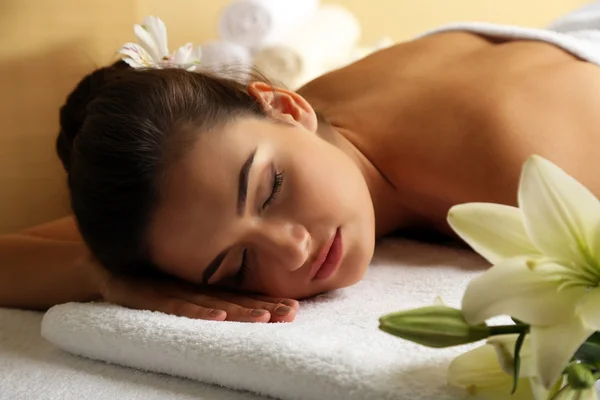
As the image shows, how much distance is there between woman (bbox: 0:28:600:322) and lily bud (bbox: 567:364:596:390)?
1.34 ft

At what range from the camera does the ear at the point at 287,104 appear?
969 mm

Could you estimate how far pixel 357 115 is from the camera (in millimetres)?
1082

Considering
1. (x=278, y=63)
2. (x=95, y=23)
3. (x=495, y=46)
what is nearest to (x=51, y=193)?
(x=95, y=23)

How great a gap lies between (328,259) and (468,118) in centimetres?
29

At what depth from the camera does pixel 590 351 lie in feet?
1.40

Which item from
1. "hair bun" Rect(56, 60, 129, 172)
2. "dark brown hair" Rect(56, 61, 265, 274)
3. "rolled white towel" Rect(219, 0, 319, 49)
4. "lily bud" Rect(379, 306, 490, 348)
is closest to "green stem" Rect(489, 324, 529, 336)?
"lily bud" Rect(379, 306, 490, 348)

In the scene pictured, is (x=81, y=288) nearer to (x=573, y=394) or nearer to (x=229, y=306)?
(x=229, y=306)

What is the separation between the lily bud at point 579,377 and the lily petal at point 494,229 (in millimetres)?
71

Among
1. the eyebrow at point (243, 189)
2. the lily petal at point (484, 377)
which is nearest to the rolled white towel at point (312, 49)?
the eyebrow at point (243, 189)

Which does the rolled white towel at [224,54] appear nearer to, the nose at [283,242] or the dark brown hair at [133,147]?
the dark brown hair at [133,147]

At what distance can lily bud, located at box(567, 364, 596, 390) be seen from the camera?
407 mm

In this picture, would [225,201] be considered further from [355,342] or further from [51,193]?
[51,193]

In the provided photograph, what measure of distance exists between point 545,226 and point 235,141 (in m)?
0.48

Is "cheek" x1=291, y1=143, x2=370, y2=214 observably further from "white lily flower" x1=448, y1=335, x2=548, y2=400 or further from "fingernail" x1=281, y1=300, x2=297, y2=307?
"white lily flower" x1=448, y1=335, x2=548, y2=400
